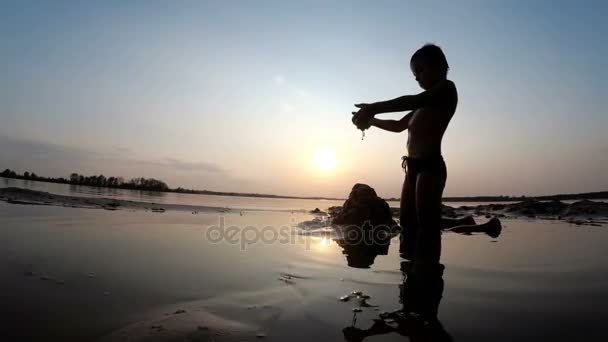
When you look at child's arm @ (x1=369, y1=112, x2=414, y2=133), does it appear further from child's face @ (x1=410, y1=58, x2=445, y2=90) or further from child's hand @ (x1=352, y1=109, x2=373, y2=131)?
child's hand @ (x1=352, y1=109, x2=373, y2=131)

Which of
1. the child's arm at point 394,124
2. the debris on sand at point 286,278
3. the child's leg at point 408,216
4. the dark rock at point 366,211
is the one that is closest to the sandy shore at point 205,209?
the dark rock at point 366,211

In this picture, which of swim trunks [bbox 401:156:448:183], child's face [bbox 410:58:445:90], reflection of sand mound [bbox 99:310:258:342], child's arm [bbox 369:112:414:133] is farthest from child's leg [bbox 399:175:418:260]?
reflection of sand mound [bbox 99:310:258:342]

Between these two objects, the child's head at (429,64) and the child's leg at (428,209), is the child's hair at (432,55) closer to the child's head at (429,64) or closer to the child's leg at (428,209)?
the child's head at (429,64)

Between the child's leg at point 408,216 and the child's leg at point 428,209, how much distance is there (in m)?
0.31

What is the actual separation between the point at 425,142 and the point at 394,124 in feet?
3.20

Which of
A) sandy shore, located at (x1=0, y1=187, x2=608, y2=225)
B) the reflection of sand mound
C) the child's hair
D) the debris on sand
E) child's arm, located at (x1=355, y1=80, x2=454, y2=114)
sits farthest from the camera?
sandy shore, located at (x1=0, y1=187, x2=608, y2=225)

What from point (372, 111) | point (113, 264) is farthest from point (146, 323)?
point (372, 111)

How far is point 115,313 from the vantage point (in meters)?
1.58

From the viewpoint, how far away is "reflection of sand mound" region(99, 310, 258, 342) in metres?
1.29

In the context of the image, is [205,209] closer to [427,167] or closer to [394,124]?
[394,124]

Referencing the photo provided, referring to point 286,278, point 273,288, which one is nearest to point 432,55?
point 286,278

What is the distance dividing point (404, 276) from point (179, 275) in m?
1.70

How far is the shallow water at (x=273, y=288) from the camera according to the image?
4.83ft

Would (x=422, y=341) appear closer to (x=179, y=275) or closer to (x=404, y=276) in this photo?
(x=404, y=276)
